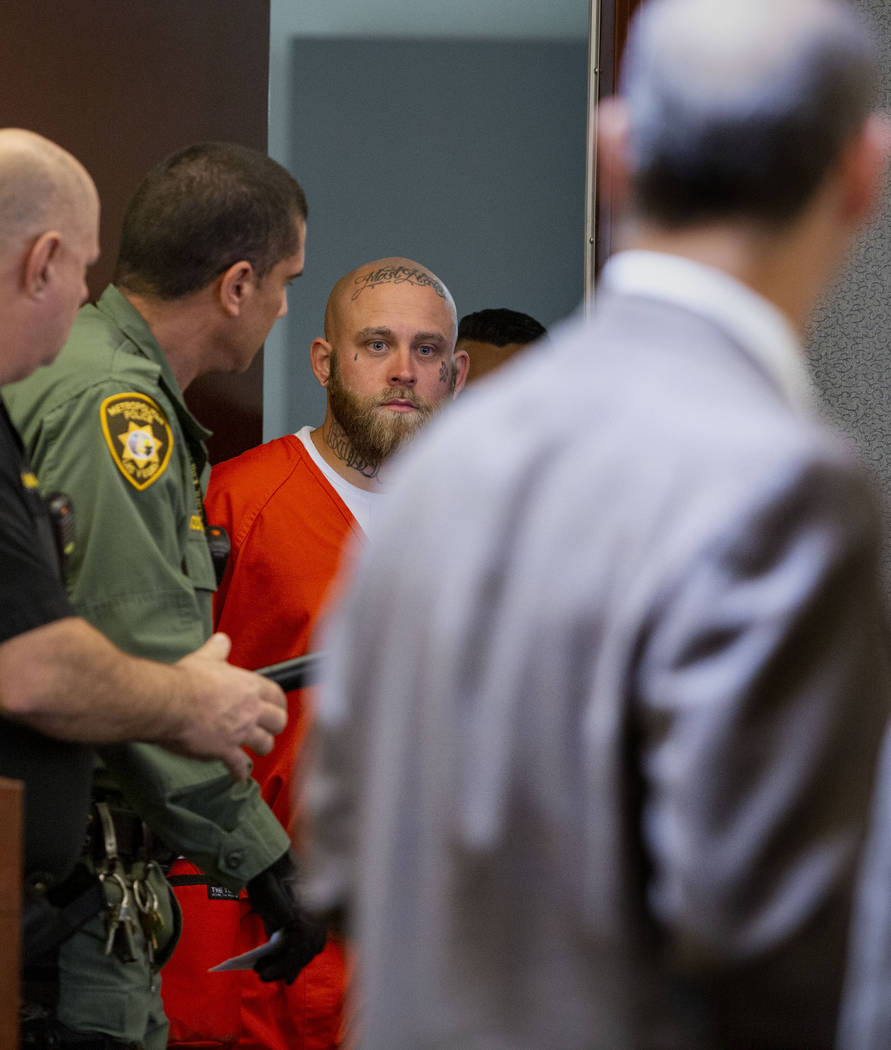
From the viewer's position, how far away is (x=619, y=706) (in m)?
0.54

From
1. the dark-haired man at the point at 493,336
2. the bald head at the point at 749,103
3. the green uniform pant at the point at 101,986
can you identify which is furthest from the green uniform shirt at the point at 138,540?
the dark-haired man at the point at 493,336

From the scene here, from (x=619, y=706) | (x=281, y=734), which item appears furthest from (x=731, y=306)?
(x=281, y=734)

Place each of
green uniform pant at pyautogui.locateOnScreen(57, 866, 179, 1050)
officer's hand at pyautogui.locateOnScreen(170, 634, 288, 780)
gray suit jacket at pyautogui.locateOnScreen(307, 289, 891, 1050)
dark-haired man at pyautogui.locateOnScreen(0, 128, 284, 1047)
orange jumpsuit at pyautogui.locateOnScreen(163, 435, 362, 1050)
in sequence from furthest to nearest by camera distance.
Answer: orange jumpsuit at pyautogui.locateOnScreen(163, 435, 362, 1050) < green uniform pant at pyautogui.locateOnScreen(57, 866, 179, 1050) < officer's hand at pyautogui.locateOnScreen(170, 634, 288, 780) < dark-haired man at pyautogui.locateOnScreen(0, 128, 284, 1047) < gray suit jacket at pyautogui.locateOnScreen(307, 289, 891, 1050)

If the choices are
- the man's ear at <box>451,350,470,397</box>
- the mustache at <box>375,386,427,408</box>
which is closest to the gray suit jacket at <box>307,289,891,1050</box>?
the mustache at <box>375,386,427,408</box>

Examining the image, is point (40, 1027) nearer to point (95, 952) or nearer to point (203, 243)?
point (95, 952)

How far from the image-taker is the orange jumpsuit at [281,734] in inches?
88.3

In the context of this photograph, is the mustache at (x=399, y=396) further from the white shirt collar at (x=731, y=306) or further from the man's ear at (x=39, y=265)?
the white shirt collar at (x=731, y=306)

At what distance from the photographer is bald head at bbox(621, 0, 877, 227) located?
0.59m

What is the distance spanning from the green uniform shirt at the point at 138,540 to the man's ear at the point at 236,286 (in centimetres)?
15

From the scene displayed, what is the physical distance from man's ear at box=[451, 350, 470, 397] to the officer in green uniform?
36.2 inches

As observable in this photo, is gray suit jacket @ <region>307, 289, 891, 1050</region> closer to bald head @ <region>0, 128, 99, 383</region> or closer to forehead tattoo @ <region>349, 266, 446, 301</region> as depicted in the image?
bald head @ <region>0, 128, 99, 383</region>

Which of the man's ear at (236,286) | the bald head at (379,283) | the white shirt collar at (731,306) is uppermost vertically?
the white shirt collar at (731,306)

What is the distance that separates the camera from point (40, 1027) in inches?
57.1

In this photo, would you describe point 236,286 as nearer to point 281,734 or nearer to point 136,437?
point 136,437
